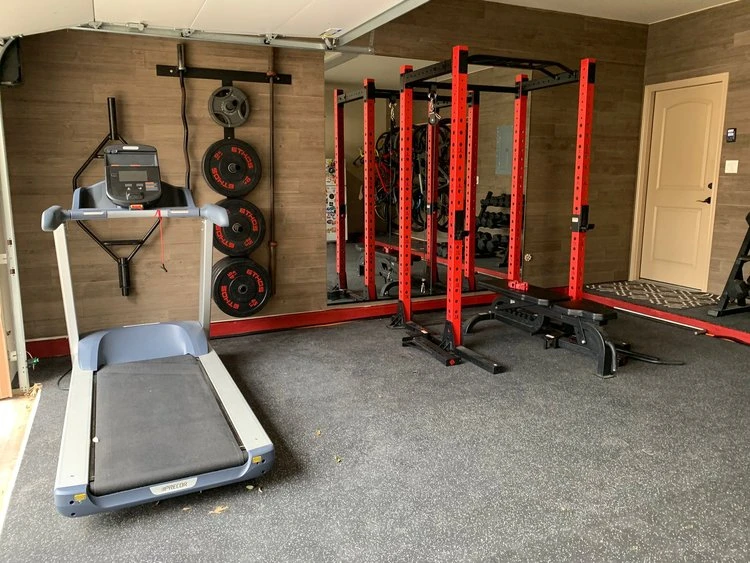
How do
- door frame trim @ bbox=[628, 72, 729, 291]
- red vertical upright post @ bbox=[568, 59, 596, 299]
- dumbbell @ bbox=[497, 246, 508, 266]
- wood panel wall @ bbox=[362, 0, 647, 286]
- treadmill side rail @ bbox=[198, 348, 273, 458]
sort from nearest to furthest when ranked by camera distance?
treadmill side rail @ bbox=[198, 348, 273, 458]
red vertical upright post @ bbox=[568, 59, 596, 299]
wood panel wall @ bbox=[362, 0, 647, 286]
door frame trim @ bbox=[628, 72, 729, 291]
dumbbell @ bbox=[497, 246, 508, 266]

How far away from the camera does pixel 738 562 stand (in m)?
2.12

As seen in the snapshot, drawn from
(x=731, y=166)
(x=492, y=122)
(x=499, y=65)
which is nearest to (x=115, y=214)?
(x=499, y=65)

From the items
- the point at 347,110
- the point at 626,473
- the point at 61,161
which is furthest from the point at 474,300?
the point at 347,110

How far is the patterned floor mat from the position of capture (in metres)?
5.80

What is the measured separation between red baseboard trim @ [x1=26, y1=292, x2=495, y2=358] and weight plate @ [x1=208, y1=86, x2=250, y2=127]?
5.57 ft

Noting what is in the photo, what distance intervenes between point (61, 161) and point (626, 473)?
14.1ft

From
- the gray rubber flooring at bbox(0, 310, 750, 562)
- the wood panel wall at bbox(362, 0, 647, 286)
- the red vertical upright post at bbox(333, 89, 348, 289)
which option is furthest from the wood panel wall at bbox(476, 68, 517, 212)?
the gray rubber flooring at bbox(0, 310, 750, 562)

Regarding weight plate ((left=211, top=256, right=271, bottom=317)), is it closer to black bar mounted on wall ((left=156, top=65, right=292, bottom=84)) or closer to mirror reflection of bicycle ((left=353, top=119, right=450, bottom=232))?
black bar mounted on wall ((left=156, top=65, right=292, bottom=84))

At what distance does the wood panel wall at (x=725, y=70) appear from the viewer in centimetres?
564

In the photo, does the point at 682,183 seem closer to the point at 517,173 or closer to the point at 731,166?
the point at 731,166

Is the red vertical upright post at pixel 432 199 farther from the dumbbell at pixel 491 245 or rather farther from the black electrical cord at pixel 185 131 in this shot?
the black electrical cord at pixel 185 131

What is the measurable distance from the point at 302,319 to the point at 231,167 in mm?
1507

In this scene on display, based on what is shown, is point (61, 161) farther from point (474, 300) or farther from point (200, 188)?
point (474, 300)

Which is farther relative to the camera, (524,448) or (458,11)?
(458,11)
